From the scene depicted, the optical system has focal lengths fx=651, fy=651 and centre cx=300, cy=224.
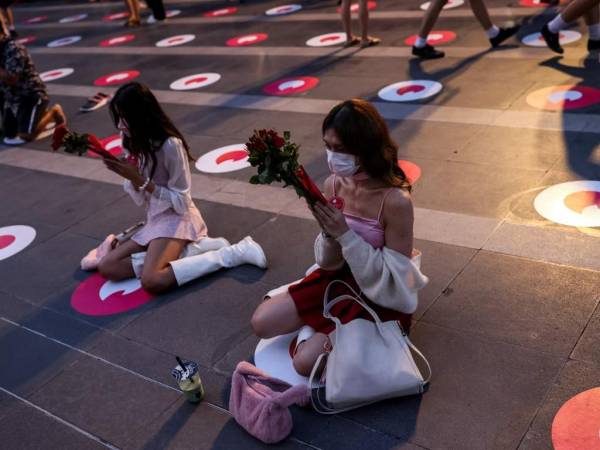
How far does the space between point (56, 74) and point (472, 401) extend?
372 inches

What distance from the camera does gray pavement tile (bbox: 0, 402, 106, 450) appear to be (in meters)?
3.09

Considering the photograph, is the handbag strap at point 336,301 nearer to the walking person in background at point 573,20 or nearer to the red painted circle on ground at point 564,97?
the red painted circle on ground at point 564,97

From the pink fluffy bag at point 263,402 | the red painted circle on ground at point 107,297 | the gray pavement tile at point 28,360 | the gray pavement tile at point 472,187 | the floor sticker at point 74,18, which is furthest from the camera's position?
the floor sticker at point 74,18

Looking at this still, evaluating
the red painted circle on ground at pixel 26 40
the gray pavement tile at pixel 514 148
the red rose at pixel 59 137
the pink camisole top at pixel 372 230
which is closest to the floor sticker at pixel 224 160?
the red rose at pixel 59 137

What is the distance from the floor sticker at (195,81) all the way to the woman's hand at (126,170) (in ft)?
14.4

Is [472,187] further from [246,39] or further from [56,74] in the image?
[56,74]

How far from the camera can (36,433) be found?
3.20m

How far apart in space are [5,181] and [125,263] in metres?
2.96

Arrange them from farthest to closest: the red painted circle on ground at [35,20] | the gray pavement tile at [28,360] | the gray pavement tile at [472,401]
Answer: the red painted circle on ground at [35,20] < the gray pavement tile at [28,360] < the gray pavement tile at [472,401]

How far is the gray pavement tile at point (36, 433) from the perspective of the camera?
3094mm

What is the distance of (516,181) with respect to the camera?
4.64 metres

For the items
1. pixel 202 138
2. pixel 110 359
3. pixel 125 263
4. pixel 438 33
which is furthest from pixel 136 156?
pixel 438 33

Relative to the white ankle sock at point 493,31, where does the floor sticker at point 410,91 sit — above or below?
below


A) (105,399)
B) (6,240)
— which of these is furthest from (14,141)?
(105,399)
